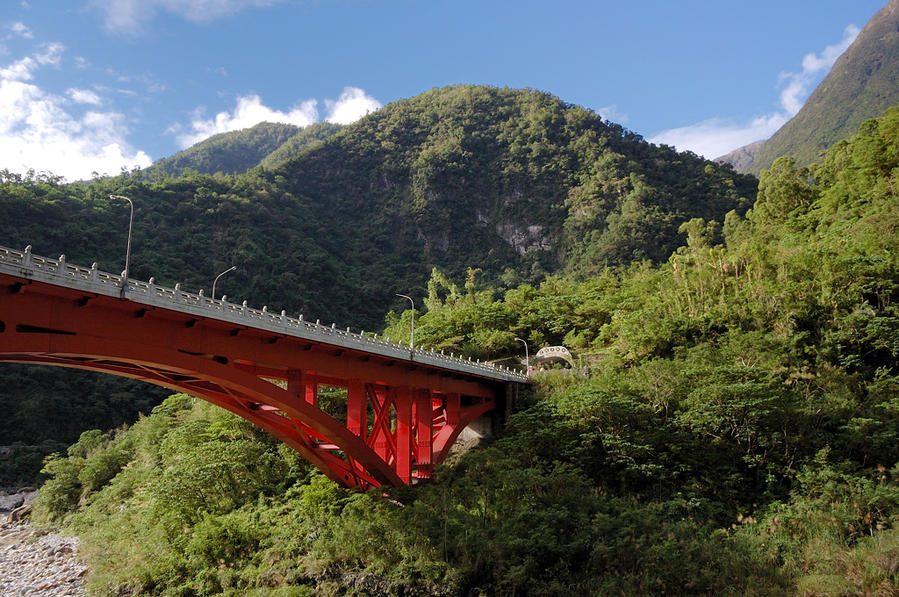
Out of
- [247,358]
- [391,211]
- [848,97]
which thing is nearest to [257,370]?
[247,358]

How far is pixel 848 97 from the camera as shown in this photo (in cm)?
12938

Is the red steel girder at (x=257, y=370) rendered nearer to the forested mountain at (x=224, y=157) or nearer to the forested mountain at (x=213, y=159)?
the forested mountain at (x=224, y=157)

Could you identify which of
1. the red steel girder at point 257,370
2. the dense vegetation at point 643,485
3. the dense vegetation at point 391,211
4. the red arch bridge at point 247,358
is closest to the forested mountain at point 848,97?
the dense vegetation at point 391,211

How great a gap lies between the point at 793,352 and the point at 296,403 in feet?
72.4

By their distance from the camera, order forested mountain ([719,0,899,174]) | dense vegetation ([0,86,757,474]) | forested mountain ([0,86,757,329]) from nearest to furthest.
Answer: dense vegetation ([0,86,757,474]) → forested mountain ([0,86,757,329]) → forested mountain ([719,0,899,174])

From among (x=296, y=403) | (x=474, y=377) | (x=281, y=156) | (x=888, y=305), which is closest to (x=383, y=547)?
(x=296, y=403)

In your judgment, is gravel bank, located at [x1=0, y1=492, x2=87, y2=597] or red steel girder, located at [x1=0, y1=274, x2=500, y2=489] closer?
red steel girder, located at [x1=0, y1=274, x2=500, y2=489]

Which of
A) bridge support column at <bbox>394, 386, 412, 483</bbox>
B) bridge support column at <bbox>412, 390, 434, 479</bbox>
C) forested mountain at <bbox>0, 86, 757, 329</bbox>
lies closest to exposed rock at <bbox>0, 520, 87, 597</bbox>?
bridge support column at <bbox>394, 386, 412, 483</bbox>

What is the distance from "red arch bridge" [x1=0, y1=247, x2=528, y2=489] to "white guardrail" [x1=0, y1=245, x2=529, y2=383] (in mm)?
33

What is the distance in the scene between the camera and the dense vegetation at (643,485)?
18.4m

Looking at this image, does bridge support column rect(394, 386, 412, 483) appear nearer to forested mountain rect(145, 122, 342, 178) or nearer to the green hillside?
the green hillside

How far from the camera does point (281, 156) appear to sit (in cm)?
17125

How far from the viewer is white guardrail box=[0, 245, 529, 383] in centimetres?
1284

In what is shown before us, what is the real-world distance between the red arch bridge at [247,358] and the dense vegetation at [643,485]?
256 centimetres
